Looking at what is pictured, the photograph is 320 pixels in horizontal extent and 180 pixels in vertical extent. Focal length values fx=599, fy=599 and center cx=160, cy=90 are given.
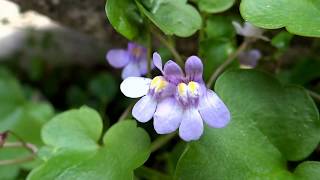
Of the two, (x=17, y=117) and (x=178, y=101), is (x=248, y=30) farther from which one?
(x=17, y=117)

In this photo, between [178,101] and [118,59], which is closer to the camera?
[178,101]

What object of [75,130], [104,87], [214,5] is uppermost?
[214,5]

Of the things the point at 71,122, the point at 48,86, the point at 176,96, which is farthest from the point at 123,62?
the point at 48,86

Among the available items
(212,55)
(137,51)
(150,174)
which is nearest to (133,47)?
(137,51)

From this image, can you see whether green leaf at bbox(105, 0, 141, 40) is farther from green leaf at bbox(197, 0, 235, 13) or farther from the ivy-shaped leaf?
the ivy-shaped leaf

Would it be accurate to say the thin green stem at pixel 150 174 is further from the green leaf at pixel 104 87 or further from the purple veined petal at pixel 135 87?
the green leaf at pixel 104 87

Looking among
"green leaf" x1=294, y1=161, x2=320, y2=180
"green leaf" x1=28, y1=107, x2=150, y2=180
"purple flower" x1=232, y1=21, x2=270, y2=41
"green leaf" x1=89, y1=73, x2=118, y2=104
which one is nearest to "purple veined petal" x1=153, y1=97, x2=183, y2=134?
"green leaf" x1=28, y1=107, x2=150, y2=180
